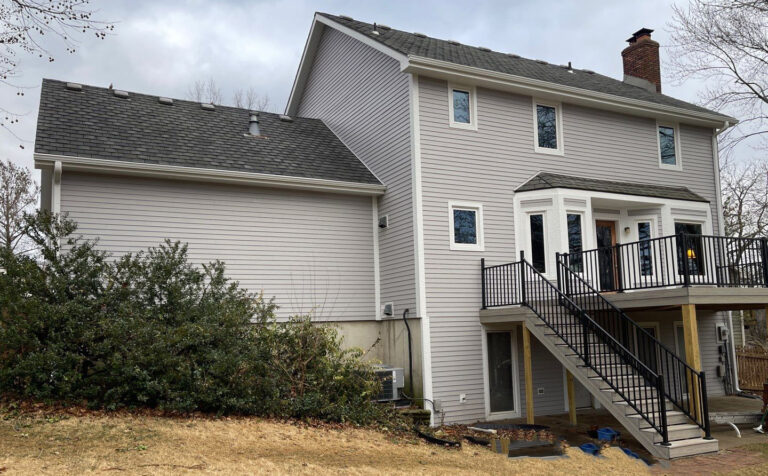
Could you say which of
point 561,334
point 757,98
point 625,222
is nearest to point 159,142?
point 561,334

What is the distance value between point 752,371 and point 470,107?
455 inches

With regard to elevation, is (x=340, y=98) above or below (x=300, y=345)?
above

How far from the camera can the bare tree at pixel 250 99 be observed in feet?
107

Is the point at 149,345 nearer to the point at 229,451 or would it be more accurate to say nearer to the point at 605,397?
the point at 229,451

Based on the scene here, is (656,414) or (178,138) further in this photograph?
(178,138)

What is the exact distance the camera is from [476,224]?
508 inches

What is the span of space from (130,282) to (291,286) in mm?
3692

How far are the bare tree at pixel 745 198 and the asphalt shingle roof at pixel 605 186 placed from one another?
1388cm

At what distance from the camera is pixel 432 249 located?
40.2 feet

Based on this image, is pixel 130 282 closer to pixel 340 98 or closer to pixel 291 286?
pixel 291 286

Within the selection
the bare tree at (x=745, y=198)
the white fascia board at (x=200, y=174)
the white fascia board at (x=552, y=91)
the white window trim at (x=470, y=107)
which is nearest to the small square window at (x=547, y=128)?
the white fascia board at (x=552, y=91)

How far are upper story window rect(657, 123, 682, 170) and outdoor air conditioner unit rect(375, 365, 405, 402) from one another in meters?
8.83

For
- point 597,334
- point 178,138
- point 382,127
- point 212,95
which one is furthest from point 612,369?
point 212,95

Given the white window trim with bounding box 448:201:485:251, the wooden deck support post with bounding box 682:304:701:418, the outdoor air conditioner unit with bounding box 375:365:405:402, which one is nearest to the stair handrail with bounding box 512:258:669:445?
the wooden deck support post with bounding box 682:304:701:418
